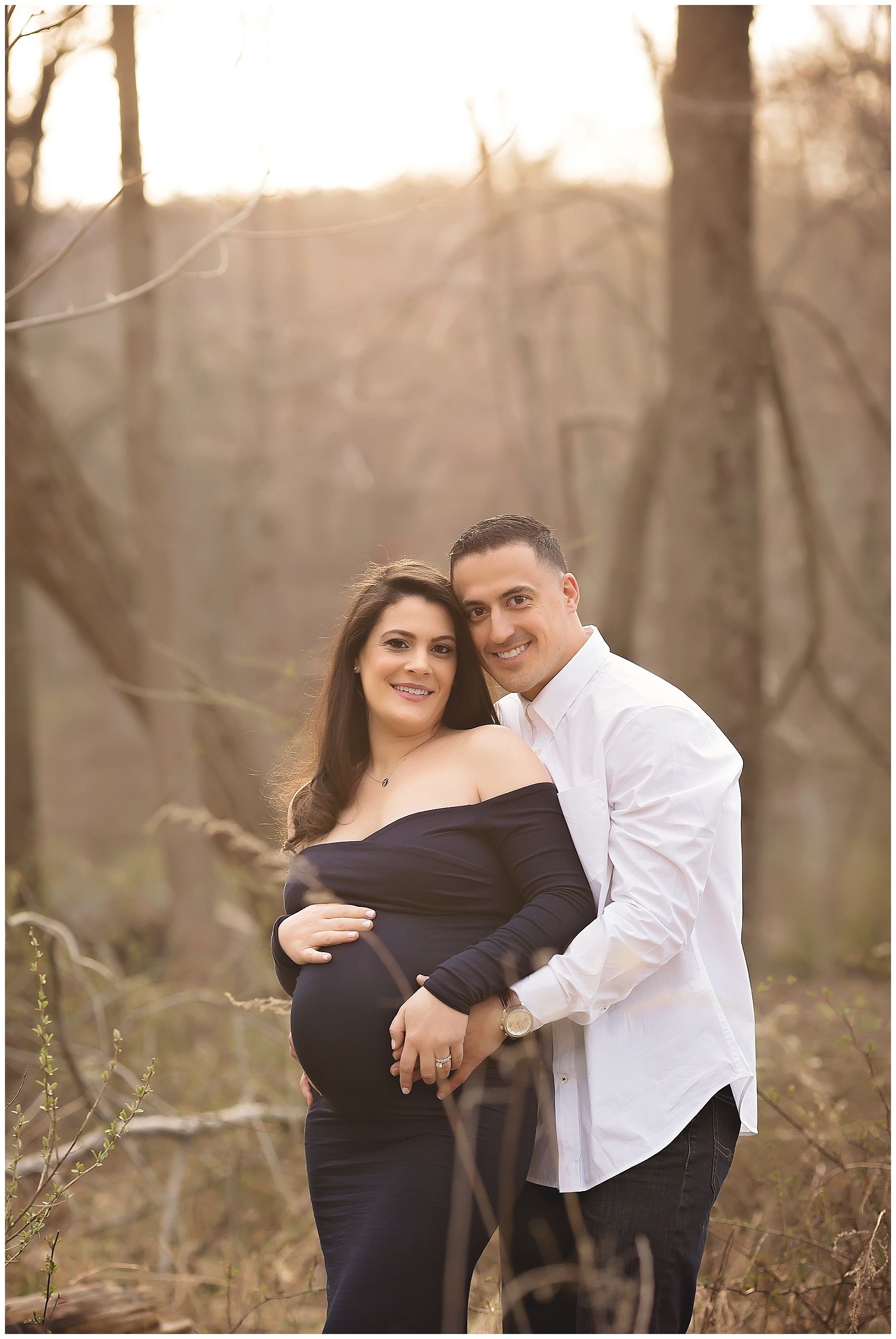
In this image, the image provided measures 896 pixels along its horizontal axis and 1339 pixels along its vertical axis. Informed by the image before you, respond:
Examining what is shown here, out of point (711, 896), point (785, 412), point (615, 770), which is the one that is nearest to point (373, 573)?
point (615, 770)

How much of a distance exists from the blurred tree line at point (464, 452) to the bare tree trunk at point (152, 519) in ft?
0.07

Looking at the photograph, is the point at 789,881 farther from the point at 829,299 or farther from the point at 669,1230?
the point at 669,1230

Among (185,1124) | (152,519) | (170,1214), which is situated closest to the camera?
(170,1214)

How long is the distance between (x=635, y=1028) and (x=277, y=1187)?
2919mm

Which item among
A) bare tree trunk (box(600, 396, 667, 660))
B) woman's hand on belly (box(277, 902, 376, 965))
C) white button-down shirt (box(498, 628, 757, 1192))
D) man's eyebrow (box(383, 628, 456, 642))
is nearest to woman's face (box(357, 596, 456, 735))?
man's eyebrow (box(383, 628, 456, 642))

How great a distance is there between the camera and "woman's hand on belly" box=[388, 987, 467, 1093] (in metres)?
2.11

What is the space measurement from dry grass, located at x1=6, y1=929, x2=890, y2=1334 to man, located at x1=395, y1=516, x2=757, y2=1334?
0.65 metres

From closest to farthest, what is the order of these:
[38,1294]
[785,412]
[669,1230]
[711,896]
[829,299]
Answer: [669,1230] → [711,896] → [38,1294] → [785,412] → [829,299]

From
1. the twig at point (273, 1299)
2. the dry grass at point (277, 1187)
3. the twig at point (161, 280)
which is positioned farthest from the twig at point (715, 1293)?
the twig at point (161, 280)

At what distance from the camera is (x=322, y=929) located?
7.59 feet

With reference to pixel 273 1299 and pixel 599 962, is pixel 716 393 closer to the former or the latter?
pixel 599 962

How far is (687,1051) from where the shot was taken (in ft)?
7.23

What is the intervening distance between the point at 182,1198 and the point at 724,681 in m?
3.30

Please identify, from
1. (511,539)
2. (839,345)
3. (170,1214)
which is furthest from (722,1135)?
(839,345)
